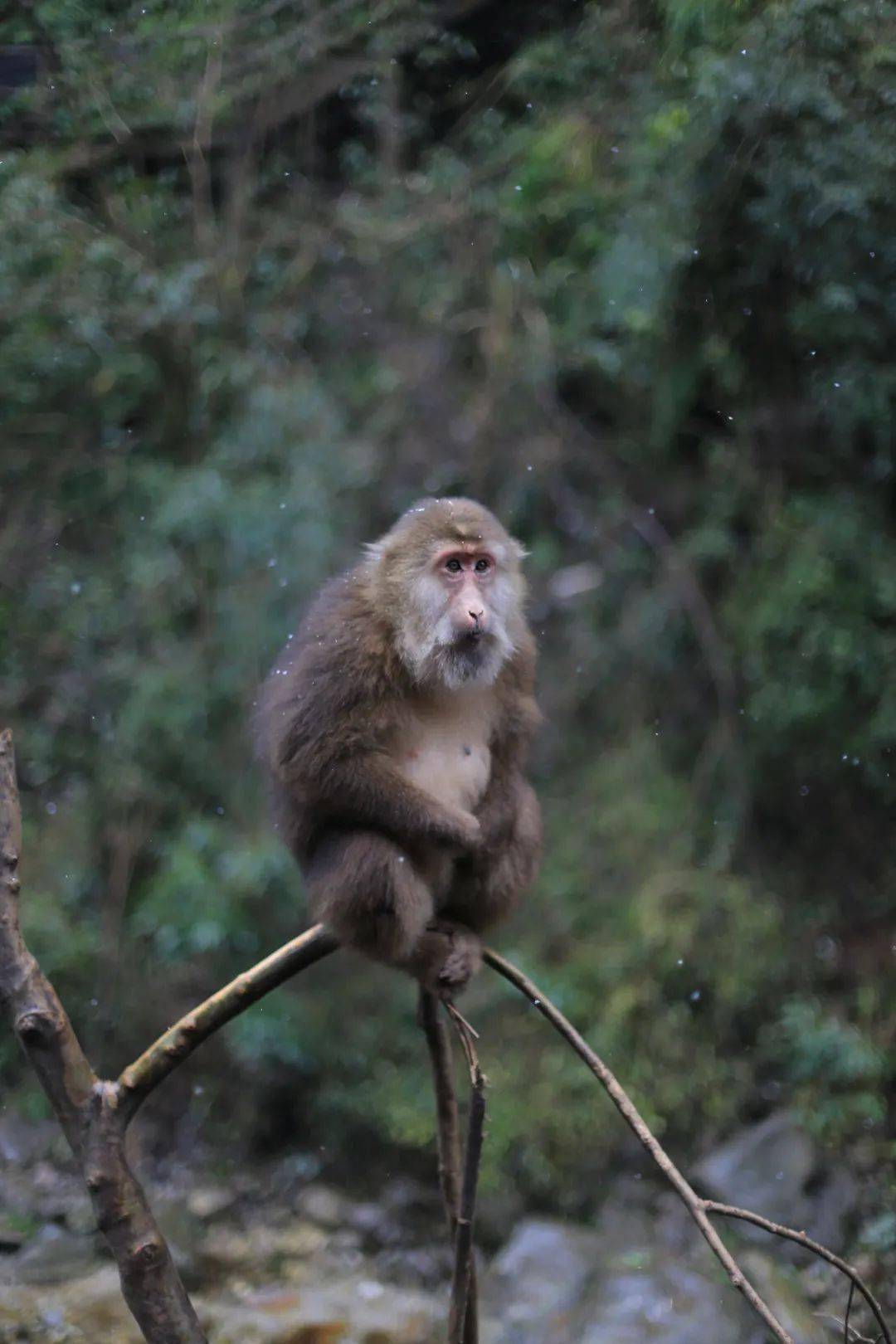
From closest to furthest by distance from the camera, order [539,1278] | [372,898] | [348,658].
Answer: [372,898]
[348,658]
[539,1278]

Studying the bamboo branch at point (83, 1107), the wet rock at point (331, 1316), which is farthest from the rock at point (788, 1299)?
the bamboo branch at point (83, 1107)

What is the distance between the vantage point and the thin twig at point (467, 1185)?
2336mm

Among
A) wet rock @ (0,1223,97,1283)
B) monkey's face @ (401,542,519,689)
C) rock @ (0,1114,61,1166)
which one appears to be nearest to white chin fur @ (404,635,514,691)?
monkey's face @ (401,542,519,689)

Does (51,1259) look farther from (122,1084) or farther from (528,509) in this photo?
(528,509)

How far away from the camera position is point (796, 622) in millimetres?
4668

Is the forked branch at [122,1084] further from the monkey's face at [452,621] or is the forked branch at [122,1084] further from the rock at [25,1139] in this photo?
the rock at [25,1139]

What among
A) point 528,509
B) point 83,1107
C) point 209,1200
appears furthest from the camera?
point 528,509

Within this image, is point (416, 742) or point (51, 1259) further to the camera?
point (51, 1259)

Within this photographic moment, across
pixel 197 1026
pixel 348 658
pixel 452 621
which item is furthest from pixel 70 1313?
pixel 452 621

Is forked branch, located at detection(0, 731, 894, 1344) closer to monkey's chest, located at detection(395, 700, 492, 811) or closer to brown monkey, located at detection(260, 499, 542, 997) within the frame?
brown monkey, located at detection(260, 499, 542, 997)

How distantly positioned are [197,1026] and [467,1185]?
0.60m

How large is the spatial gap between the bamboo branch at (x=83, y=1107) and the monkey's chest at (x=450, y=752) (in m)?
0.98

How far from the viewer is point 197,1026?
7.99 feet

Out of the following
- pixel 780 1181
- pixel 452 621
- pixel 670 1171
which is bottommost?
pixel 780 1181
